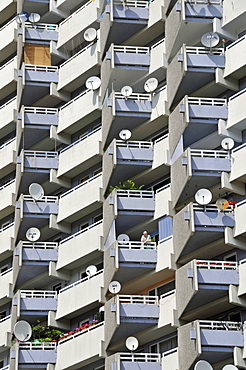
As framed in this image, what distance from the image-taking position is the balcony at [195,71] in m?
53.5

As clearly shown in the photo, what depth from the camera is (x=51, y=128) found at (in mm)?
63125

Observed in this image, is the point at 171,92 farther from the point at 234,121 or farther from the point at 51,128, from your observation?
the point at 51,128

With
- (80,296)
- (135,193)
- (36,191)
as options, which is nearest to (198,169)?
(135,193)

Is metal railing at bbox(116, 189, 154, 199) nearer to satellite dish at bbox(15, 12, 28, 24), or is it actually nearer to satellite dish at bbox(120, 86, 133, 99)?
satellite dish at bbox(120, 86, 133, 99)

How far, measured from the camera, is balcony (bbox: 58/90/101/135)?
199 feet

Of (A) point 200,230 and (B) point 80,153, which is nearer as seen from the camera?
(A) point 200,230

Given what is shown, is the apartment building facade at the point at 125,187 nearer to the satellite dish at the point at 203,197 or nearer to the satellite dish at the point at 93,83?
the satellite dish at the point at 93,83

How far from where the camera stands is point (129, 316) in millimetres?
51500

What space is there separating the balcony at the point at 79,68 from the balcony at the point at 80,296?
13155mm

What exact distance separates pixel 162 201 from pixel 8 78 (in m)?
19.3

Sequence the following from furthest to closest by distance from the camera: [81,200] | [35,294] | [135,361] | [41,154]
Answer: [41,154] < [35,294] < [81,200] < [135,361]

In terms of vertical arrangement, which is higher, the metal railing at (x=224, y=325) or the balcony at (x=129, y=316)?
the balcony at (x=129, y=316)

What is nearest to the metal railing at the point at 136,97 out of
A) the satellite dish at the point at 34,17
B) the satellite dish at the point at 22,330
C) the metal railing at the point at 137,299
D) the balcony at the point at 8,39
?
the satellite dish at the point at 34,17

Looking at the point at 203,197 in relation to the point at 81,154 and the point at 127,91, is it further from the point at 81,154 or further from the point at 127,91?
the point at 81,154
